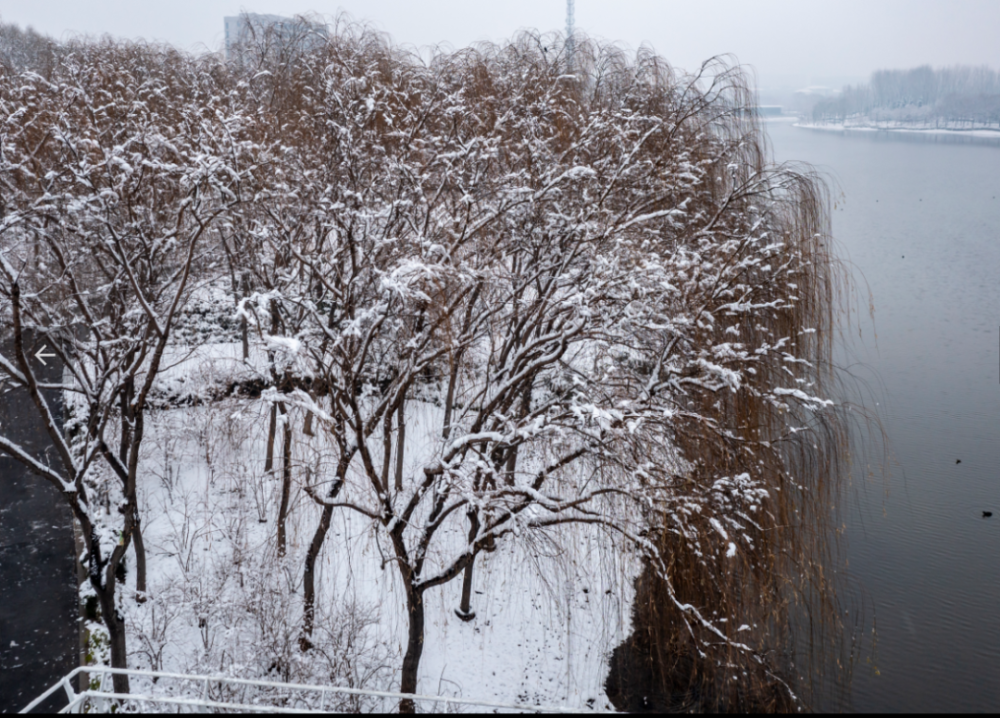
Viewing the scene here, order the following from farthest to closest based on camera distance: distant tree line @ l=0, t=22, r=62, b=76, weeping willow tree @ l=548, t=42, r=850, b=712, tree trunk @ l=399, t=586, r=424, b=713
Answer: distant tree line @ l=0, t=22, r=62, b=76
tree trunk @ l=399, t=586, r=424, b=713
weeping willow tree @ l=548, t=42, r=850, b=712

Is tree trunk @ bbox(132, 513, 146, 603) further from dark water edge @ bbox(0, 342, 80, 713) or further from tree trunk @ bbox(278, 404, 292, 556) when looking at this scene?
tree trunk @ bbox(278, 404, 292, 556)

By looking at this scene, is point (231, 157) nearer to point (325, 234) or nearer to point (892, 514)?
point (325, 234)

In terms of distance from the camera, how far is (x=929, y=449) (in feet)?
39.0

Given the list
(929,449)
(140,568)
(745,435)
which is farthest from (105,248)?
(929,449)

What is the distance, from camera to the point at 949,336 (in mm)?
15133

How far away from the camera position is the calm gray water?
820cm

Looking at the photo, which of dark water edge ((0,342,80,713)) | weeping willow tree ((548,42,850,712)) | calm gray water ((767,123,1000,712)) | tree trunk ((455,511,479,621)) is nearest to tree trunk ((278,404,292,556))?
tree trunk ((455,511,479,621))

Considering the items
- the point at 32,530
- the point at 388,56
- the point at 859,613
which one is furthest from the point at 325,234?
the point at 859,613

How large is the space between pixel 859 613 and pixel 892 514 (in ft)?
8.71

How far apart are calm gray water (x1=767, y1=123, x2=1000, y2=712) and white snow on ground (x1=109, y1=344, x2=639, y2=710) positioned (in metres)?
3.21

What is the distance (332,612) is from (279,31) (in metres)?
9.61

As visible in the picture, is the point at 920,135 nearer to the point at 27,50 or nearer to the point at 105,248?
the point at 27,50

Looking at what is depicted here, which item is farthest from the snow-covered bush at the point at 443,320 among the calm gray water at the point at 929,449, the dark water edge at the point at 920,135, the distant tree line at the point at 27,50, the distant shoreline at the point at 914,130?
the distant shoreline at the point at 914,130

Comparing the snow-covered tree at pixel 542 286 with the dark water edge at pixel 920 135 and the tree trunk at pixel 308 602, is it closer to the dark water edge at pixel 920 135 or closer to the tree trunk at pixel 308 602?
the tree trunk at pixel 308 602
